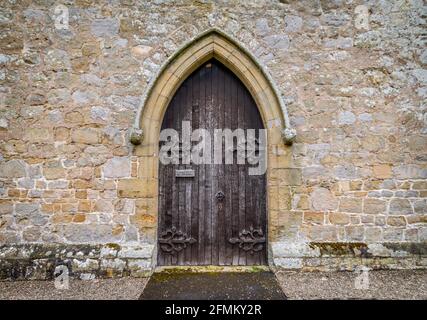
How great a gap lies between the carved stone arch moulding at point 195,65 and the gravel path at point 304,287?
1748mm

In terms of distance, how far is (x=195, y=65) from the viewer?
3924 millimetres

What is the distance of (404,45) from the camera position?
3.85 metres

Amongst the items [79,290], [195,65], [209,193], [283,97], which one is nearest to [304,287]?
[209,193]

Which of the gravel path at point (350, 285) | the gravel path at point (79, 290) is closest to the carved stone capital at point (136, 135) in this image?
the gravel path at point (79, 290)

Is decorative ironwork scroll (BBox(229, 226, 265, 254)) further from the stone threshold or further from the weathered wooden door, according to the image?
the stone threshold

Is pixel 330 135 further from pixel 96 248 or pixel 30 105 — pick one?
pixel 30 105

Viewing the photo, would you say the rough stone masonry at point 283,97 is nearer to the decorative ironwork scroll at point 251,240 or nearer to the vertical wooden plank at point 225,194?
the decorative ironwork scroll at point 251,240

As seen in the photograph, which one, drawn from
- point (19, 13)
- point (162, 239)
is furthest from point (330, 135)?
point (19, 13)

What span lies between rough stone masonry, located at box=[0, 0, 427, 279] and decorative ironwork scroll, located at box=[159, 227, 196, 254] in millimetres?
211

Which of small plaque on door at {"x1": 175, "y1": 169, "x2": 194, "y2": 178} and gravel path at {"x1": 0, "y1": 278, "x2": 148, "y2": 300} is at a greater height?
small plaque on door at {"x1": 175, "y1": 169, "x2": 194, "y2": 178}

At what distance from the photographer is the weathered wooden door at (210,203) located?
12.9ft

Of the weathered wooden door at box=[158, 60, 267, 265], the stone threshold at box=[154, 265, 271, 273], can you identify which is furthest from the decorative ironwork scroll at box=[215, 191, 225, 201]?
the stone threshold at box=[154, 265, 271, 273]

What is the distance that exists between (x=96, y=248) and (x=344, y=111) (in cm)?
381

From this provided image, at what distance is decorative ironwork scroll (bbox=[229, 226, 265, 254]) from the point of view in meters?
3.91
